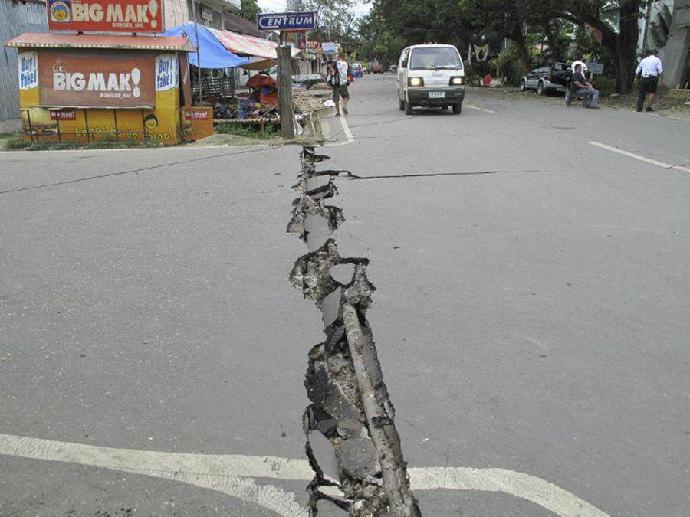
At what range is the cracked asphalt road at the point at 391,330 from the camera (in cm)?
265

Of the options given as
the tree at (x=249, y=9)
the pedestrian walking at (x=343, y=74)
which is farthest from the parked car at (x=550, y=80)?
the tree at (x=249, y=9)

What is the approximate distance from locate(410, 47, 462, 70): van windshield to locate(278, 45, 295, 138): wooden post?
18.4 feet

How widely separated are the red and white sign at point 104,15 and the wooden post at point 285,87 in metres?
2.87

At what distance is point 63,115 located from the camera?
13.6 meters

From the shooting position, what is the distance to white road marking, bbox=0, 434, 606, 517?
7.93 feet

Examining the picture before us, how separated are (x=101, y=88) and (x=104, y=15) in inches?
59.6

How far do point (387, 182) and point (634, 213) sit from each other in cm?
315

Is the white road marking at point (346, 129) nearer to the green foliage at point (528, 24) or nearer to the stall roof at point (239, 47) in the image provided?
the stall roof at point (239, 47)

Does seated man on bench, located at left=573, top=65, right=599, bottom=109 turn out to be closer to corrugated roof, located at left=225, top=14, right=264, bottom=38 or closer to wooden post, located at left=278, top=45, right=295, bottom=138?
wooden post, located at left=278, top=45, right=295, bottom=138

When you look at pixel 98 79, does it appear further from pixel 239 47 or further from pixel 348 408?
pixel 348 408

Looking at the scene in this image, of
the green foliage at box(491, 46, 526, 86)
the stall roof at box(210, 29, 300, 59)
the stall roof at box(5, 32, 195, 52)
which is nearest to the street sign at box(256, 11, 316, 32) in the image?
the stall roof at box(5, 32, 195, 52)

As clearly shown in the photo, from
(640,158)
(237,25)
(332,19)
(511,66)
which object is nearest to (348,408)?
(640,158)

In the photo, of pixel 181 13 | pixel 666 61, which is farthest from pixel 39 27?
pixel 666 61

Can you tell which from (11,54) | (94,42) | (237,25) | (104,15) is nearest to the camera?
(94,42)
